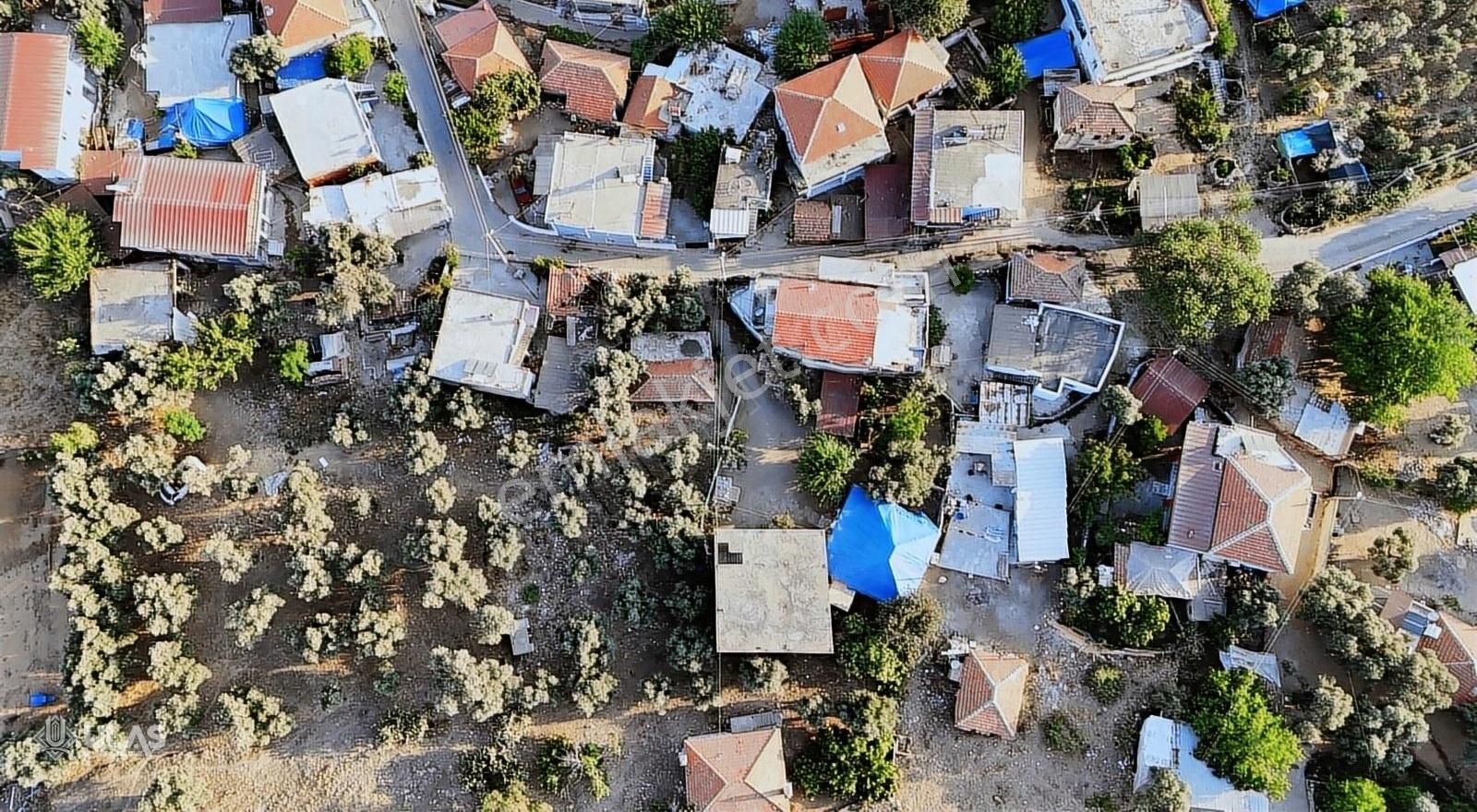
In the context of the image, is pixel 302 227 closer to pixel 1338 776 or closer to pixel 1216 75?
pixel 1216 75

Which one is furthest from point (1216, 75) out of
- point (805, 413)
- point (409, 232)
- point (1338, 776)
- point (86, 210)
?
point (86, 210)

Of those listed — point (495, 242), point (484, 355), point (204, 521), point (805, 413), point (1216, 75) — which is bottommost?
point (204, 521)

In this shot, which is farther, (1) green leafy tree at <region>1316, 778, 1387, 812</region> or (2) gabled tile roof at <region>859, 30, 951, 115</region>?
(2) gabled tile roof at <region>859, 30, 951, 115</region>

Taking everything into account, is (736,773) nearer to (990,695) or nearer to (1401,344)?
(990,695)

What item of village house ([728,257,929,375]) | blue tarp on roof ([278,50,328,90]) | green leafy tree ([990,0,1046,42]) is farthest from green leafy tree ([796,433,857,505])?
blue tarp on roof ([278,50,328,90])

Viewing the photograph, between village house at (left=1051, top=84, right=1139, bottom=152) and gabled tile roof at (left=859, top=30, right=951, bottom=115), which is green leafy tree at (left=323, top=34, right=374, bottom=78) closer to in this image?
gabled tile roof at (left=859, top=30, right=951, bottom=115)
